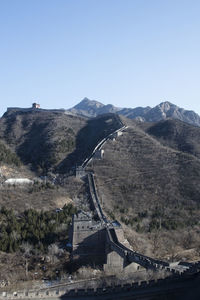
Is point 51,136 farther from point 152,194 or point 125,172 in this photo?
point 152,194

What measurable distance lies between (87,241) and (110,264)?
3447 mm

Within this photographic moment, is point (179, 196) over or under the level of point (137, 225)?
over

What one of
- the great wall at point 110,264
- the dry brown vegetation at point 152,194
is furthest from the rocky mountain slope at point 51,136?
the great wall at point 110,264

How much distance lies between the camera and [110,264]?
33500 millimetres

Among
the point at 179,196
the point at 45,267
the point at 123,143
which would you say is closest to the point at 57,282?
the point at 45,267

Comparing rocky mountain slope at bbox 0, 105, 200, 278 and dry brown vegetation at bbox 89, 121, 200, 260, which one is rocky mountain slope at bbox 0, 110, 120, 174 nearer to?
rocky mountain slope at bbox 0, 105, 200, 278

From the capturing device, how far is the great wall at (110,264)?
74.3ft

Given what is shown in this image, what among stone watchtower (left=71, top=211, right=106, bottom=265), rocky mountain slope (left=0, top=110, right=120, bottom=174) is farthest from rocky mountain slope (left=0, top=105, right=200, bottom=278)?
stone watchtower (left=71, top=211, right=106, bottom=265)

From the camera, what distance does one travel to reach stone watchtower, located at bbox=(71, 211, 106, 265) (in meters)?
35.0

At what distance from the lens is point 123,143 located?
7181cm

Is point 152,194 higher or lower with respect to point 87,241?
higher

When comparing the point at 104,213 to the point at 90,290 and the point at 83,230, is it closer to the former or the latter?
the point at 83,230

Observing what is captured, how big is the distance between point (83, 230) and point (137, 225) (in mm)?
8942

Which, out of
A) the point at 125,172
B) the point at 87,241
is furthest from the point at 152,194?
the point at 87,241
